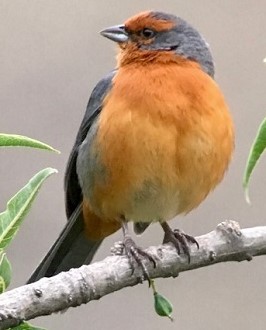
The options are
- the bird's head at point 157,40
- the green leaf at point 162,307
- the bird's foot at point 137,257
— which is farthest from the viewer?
the bird's head at point 157,40

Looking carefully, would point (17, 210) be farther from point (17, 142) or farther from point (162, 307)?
point (162, 307)

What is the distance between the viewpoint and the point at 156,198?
12.9 ft

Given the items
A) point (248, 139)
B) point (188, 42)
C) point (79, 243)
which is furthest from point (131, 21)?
point (248, 139)

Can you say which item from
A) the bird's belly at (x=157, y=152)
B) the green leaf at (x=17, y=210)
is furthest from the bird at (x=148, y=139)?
the green leaf at (x=17, y=210)

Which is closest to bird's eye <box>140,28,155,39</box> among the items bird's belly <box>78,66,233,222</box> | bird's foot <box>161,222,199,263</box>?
bird's belly <box>78,66,233,222</box>

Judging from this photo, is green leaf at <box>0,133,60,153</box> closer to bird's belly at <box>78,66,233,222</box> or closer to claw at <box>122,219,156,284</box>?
claw at <box>122,219,156,284</box>

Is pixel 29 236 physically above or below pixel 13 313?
below

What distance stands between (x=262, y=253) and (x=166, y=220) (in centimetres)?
98

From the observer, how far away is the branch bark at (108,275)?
8.34ft

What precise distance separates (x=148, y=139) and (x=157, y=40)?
68 centimetres

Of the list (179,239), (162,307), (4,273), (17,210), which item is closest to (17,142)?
(17,210)

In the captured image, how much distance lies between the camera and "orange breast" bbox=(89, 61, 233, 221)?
3.78 m

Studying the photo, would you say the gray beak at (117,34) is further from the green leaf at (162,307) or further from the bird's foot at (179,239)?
the green leaf at (162,307)

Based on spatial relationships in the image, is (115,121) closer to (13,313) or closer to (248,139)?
(13,313)
